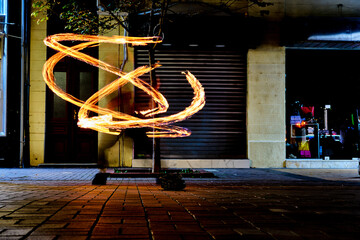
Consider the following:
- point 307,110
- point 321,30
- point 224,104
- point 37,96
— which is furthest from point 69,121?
point 321,30

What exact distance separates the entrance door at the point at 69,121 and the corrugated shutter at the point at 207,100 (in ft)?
6.38

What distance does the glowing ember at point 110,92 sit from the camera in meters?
13.1

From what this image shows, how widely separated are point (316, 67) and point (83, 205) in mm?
13048

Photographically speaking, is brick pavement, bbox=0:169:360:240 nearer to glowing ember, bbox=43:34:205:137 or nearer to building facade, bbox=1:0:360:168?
glowing ember, bbox=43:34:205:137

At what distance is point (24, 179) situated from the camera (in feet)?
34.9

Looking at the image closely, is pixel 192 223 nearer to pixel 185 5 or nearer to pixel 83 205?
pixel 83 205

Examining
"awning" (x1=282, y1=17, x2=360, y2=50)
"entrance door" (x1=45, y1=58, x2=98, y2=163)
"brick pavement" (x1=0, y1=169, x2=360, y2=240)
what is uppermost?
"awning" (x1=282, y1=17, x2=360, y2=50)

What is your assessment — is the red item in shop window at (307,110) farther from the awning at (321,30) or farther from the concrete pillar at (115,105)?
the concrete pillar at (115,105)

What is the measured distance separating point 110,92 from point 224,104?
4372mm

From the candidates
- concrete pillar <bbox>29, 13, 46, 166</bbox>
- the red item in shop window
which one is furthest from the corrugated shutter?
concrete pillar <bbox>29, 13, 46, 166</bbox>

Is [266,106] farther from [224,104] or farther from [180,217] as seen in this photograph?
[180,217]

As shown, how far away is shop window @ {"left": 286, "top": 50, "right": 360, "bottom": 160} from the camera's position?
51.9 feet

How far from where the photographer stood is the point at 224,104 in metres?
15.6

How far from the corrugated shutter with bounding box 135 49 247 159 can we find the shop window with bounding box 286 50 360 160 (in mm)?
2042
